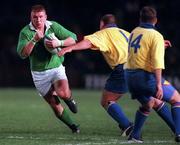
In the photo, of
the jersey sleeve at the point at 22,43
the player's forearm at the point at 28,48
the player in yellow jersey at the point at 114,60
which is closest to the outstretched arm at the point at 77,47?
the player in yellow jersey at the point at 114,60

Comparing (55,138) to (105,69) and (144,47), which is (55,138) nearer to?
(144,47)

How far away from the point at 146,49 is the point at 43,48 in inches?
101

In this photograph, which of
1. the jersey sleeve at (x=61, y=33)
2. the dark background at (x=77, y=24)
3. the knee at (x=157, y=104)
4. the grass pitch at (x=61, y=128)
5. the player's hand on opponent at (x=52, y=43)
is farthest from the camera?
the dark background at (x=77, y=24)

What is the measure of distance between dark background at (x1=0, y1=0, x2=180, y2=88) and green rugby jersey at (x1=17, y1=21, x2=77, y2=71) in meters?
20.5

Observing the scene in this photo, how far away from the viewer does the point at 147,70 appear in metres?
12.9

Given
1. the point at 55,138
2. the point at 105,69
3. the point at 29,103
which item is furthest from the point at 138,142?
the point at 105,69

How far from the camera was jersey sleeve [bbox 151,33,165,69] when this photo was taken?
12539 mm

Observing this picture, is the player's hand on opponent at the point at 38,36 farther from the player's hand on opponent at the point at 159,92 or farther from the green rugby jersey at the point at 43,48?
the player's hand on opponent at the point at 159,92

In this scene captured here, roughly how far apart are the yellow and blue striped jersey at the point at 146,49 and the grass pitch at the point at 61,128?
122 cm

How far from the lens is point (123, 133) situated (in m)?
14.4

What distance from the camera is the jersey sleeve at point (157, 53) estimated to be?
1254 cm

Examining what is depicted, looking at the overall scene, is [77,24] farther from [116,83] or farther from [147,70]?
[147,70]

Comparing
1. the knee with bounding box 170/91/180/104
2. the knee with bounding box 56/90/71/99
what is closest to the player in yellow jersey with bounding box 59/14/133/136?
the knee with bounding box 56/90/71/99

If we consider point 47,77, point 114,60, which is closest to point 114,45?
point 114,60
